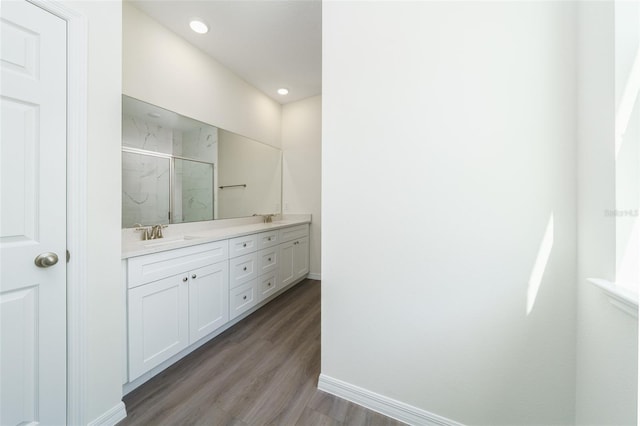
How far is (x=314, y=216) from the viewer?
3.55 m

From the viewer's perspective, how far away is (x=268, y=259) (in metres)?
2.62

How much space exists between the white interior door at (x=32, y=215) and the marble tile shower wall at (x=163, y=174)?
78 centimetres

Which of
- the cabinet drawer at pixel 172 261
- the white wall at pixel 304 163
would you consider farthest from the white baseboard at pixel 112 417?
the white wall at pixel 304 163

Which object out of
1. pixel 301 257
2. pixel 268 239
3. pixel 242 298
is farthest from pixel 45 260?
pixel 301 257

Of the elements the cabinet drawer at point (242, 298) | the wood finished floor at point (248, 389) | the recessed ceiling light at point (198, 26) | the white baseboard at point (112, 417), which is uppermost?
the recessed ceiling light at point (198, 26)

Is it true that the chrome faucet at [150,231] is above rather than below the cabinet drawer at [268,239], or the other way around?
above

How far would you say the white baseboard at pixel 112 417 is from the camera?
3.81 feet

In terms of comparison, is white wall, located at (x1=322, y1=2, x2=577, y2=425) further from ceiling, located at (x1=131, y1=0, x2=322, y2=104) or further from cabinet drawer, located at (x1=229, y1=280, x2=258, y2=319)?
cabinet drawer, located at (x1=229, y1=280, x2=258, y2=319)

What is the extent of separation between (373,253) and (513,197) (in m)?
0.69

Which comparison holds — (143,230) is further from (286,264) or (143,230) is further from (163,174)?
(286,264)

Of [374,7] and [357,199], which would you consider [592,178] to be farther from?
[374,7]

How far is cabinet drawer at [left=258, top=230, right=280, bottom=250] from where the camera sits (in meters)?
2.50

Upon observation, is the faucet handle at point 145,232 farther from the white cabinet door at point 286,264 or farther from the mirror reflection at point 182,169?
the white cabinet door at point 286,264

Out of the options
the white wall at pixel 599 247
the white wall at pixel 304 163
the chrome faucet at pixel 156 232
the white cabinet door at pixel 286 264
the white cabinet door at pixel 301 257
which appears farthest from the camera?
the white wall at pixel 304 163
